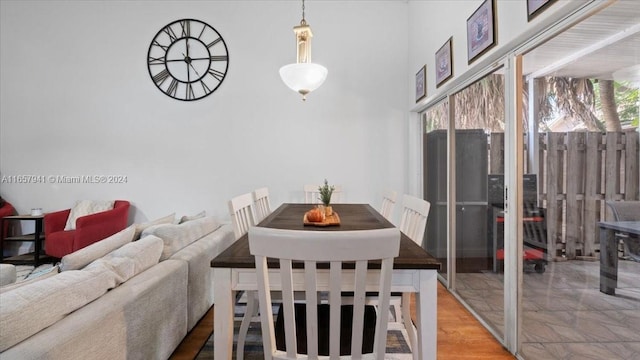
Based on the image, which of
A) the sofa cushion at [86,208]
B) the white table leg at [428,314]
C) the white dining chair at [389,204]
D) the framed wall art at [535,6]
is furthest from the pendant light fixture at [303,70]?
the sofa cushion at [86,208]

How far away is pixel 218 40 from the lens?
3.71m

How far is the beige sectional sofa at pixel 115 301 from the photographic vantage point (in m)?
1.00

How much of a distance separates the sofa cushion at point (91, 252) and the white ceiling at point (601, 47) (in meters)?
2.50

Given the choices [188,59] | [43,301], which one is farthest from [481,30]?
[188,59]

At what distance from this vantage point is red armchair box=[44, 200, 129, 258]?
9.86 ft

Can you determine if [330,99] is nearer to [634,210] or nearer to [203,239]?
[203,239]

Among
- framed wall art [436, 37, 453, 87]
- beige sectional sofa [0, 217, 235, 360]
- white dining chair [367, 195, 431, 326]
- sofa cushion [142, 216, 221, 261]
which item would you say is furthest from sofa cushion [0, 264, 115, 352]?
framed wall art [436, 37, 453, 87]

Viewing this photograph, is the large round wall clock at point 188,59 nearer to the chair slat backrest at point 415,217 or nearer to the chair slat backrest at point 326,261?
the chair slat backrest at point 415,217

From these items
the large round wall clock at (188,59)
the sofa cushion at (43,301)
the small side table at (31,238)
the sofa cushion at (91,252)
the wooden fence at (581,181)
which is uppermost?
the large round wall clock at (188,59)

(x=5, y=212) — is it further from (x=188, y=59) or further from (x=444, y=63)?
(x=444, y=63)

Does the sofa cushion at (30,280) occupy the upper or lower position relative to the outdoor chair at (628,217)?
lower

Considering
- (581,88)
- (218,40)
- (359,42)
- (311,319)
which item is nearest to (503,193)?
(581,88)

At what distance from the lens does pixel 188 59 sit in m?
3.71

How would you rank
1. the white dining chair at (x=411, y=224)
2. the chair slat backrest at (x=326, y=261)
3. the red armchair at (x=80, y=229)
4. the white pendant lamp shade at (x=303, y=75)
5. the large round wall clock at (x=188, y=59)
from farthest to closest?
the large round wall clock at (x=188, y=59) < the red armchair at (x=80, y=229) < the white pendant lamp shade at (x=303, y=75) < the white dining chair at (x=411, y=224) < the chair slat backrest at (x=326, y=261)
